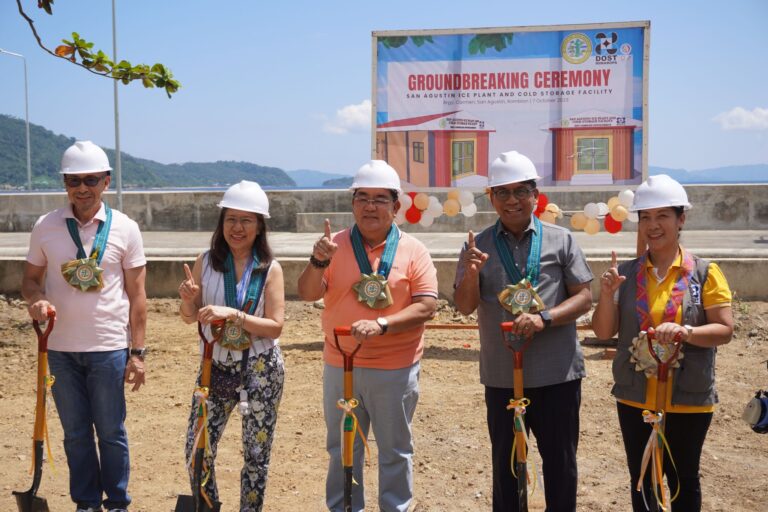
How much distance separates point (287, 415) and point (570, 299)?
11.4ft

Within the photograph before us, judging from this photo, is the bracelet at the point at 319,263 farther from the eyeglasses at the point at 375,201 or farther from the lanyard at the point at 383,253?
the eyeglasses at the point at 375,201

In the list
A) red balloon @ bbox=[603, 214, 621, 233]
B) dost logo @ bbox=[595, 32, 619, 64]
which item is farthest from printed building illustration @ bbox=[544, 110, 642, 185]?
red balloon @ bbox=[603, 214, 621, 233]

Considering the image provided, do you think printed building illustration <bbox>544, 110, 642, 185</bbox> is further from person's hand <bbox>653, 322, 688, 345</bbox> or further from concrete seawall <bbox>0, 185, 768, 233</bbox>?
concrete seawall <bbox>0, 185, 768, 233</bbox>

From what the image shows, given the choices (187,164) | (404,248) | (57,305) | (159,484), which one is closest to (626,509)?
(404,248)

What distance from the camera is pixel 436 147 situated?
31.6 feet

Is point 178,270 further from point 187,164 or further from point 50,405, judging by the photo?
point 187,164

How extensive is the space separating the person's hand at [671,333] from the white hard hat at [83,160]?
263 centimetres

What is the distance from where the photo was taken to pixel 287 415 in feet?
21.8

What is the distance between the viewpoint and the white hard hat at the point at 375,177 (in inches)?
152

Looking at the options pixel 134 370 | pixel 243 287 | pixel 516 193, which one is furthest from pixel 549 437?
pixel 134 370

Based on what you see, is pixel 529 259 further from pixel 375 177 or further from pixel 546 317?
pixel 375 177

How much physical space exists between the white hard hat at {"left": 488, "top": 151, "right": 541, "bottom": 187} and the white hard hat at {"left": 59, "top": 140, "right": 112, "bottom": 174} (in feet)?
6.07

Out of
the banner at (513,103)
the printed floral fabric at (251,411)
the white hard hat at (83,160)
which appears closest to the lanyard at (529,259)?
the printed floral fabric at (251,411)

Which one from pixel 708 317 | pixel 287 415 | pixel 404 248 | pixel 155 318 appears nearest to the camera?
pixel 708 317
